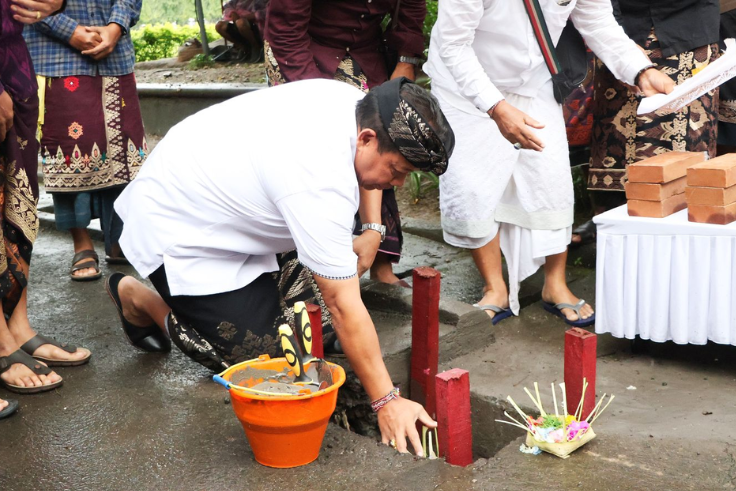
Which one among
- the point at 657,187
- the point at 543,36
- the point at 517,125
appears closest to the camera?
the point at 657,187

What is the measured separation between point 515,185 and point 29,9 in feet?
6.83

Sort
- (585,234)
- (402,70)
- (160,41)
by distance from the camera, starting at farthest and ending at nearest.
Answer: (160,41)
(585,234)
(402,70)

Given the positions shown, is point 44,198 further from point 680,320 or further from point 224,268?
point 680,320

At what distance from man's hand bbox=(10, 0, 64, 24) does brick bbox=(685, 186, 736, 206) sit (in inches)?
99.5

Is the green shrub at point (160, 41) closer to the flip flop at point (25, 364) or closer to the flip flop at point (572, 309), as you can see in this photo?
the flip flop at point (572, 309)

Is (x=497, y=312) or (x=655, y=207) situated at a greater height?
(x=655, y=207)

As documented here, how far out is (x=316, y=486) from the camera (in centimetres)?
248

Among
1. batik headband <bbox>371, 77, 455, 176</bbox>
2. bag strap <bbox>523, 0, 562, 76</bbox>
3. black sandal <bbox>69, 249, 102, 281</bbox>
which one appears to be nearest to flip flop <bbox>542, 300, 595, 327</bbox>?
bag strap <bbox>523, 0, 562, 76</bbox>

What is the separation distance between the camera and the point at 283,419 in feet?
7.86

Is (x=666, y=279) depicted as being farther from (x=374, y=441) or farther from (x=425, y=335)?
(x=374, y=441)

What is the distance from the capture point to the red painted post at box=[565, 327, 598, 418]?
2600 mm

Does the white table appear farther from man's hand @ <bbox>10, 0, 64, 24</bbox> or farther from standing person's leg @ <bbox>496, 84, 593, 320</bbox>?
man's hand @ <bbox>10, 0, 64, 24</bbox>

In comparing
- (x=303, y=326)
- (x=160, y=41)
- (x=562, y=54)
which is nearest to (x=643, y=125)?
(x=562, y=54)

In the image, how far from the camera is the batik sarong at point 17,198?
10.5ft
